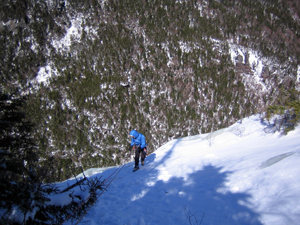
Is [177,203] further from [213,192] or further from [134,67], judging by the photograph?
[134,67]

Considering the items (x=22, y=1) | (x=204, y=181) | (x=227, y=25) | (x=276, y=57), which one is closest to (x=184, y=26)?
(x=227, y=25)

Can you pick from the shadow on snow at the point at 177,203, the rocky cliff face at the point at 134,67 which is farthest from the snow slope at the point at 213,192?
the rocky cliff face at the point at 134,67

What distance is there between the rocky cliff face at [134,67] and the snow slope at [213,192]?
12.8m

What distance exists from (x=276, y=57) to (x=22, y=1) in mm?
30121

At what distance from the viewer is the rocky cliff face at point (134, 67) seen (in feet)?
54.2

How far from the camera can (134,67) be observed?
19031 millimetres

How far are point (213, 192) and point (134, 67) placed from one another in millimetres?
17467

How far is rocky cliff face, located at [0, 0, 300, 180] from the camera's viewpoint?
16531mm

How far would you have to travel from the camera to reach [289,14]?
23.5 meters

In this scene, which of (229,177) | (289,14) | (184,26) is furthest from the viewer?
(289,14)

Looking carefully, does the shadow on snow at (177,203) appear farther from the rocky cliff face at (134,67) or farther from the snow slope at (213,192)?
the rocky cliff face at (134,67)

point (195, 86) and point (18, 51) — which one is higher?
point (18, 51)

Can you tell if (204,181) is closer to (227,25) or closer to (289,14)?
(227,25)

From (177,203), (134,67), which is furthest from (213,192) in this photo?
(134,67)
